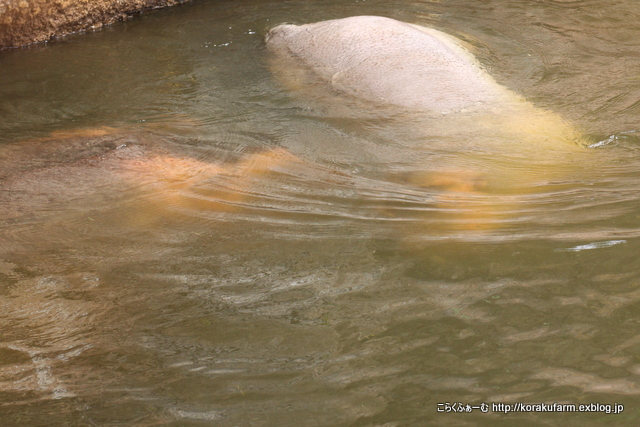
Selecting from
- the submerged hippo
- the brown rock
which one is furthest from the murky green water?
the brown rock

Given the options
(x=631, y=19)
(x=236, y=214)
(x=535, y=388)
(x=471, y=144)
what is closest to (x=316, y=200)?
(x=236, y=214)

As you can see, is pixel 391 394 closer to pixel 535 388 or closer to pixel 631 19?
pixel 535 388

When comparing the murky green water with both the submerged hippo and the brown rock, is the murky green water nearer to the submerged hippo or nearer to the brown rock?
the submerged hippo

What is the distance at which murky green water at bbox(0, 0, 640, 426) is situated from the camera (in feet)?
7.43

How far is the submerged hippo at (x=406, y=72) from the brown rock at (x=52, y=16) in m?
2.40

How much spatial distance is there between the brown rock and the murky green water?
1.43 m

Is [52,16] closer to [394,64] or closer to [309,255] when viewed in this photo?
[394,64]

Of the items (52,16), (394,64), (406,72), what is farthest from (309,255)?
(52,16)

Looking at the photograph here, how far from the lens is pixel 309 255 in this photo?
313cm

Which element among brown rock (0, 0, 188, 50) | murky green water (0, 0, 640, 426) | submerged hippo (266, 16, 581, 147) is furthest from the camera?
brown rock (0, 0, 188, 50)

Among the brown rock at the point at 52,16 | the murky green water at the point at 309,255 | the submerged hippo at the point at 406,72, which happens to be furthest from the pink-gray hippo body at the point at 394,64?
the brown rock at the point at 52,16

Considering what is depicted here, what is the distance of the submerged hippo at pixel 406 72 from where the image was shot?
178 inches

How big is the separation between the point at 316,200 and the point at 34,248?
5.15 ft

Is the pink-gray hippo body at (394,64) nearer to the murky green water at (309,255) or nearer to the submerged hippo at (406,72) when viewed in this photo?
the submerged hippo at (406,72)
